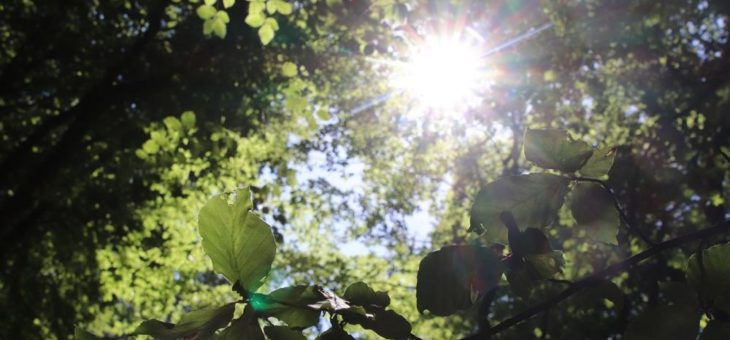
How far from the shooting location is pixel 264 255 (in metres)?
0.72

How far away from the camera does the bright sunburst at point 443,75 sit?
1012 cm

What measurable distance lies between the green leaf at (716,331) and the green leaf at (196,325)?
667mm

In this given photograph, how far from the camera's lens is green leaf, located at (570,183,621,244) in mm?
916

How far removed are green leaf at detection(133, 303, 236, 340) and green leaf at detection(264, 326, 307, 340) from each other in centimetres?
6

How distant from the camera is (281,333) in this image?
2.41 feet

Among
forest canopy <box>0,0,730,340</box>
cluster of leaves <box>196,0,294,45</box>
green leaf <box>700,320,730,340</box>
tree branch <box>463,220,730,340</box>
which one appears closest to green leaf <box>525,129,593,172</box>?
tree branch <box>463,220,730,340</box>

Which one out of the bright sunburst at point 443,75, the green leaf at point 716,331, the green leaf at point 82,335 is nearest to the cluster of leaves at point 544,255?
the green leaf at point 716,331

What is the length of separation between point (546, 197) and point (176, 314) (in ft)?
43.4

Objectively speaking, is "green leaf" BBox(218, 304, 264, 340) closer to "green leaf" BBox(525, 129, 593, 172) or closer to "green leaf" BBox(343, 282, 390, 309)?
"green leaf" BBox(343, 282, 390, 309)

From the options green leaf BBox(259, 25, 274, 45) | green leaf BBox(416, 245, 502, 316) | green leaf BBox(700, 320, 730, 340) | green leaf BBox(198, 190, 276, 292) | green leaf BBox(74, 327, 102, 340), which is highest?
green leaf BBox(259, 25, 274, 45)

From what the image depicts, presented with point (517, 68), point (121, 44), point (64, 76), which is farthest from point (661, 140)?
point (64, 76)

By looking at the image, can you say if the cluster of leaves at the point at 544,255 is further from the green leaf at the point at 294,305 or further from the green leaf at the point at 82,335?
the green leaf at the point at 82,335

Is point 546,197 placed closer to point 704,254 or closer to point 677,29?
point 704,254

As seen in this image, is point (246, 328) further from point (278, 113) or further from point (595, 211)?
point (278, 113)
